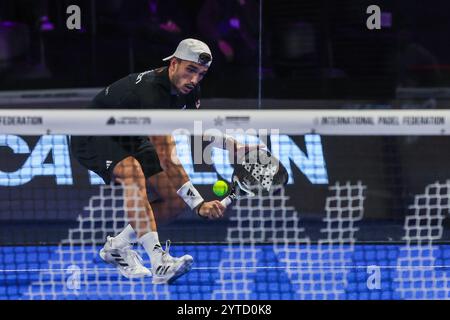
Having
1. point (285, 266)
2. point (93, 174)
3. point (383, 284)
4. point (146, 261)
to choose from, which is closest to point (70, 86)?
point (93, 174)

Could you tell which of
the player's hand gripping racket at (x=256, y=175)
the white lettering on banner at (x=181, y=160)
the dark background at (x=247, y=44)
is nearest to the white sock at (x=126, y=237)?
the white lettering on banner at (x=181, y=160)

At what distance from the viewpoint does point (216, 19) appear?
7.80 metres

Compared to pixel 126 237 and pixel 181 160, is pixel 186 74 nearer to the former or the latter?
pixel 181 160

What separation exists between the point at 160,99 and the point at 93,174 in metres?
0.80

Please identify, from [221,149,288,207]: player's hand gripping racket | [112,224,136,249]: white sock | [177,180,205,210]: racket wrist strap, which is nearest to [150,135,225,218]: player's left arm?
[177,180,205,210]: racket wrist strap

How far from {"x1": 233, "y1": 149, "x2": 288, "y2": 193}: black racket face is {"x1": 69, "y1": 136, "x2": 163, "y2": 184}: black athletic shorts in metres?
0.54

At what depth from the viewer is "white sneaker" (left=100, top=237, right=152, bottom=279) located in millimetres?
6984

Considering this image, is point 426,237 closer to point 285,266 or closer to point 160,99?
point 285,266

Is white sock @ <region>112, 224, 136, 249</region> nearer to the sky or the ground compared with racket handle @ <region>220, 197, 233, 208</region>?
nearer to the ground

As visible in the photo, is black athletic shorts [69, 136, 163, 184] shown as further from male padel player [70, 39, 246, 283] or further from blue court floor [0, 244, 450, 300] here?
blue court floor [0, 244, 450, 300]

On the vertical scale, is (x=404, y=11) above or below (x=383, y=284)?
above

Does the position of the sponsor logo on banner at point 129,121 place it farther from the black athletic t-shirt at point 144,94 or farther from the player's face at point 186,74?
the player's face at point 186,74

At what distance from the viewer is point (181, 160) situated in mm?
7859
